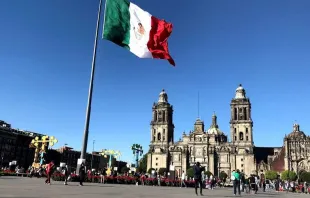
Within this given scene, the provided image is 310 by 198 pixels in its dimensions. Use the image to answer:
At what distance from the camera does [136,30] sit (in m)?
17.3

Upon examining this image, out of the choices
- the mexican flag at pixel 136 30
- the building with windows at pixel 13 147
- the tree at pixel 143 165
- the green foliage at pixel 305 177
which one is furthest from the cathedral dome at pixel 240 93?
the mexican flag at pixel 136 30

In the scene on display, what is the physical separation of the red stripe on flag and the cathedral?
82.4 m

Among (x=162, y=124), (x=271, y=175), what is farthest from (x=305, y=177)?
(x=162, y=124)

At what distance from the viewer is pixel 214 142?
11062 centimetres

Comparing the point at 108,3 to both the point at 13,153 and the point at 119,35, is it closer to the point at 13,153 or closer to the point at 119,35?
the point at 119,35

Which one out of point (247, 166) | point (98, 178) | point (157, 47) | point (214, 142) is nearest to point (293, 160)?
point (247, 166)

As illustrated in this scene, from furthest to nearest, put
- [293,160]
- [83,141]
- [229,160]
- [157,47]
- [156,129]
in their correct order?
[156,129] → [229,160] → [293,160] → [157,47] → [83,141]

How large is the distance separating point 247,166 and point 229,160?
587cm

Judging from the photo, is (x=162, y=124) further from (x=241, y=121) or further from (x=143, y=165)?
(x=143, y=165)

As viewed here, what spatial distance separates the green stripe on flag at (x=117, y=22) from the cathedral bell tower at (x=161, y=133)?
97111mm

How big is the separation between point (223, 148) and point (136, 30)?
312 ft

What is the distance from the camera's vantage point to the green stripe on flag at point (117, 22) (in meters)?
16.5

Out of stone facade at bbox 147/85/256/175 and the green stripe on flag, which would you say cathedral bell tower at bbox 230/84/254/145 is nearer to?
stone facade at bbox 147/85/256/175

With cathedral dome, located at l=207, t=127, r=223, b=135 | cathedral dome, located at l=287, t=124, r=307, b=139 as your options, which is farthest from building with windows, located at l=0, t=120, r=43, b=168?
cathedral dome, located at l=287, t=124, r=307, b=139
